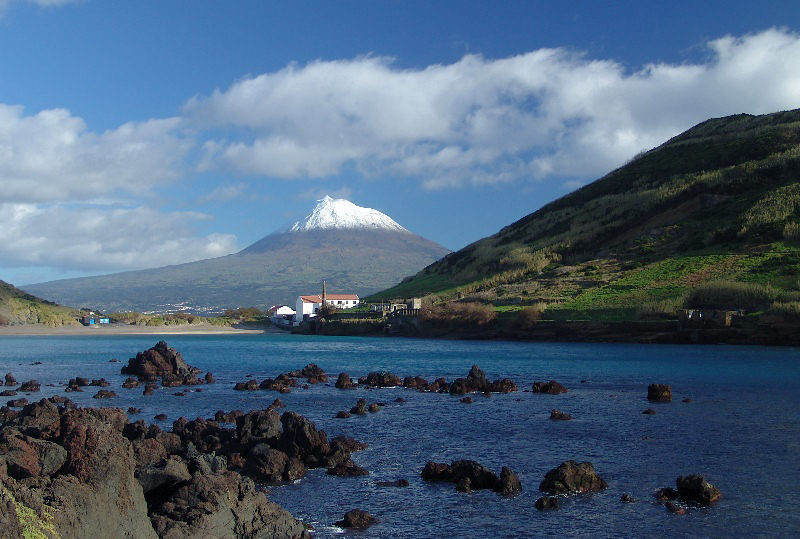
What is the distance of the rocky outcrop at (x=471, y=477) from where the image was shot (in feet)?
85.1

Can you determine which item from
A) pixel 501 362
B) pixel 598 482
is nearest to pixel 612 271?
pixel 501 362

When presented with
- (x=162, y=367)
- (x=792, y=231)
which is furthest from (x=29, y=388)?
(x=792, y=231)

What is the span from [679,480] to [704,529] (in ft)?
12.1

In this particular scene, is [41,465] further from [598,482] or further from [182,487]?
[598,482]

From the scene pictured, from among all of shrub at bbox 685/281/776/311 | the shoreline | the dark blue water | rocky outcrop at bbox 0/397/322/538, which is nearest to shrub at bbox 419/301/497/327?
shrub at bbox 685/281/776/311

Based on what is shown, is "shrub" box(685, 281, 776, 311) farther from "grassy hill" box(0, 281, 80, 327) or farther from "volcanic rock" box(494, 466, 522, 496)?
"grassy hill" box(0, 281, 80, 327)

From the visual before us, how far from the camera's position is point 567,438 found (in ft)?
117

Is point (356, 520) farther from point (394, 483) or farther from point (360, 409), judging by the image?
point (360, 409)

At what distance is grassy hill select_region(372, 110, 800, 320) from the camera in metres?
103

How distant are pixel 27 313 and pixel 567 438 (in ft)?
582

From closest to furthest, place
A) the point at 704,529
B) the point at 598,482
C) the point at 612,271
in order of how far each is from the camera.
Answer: the point at 704,529, the point at 598,482, the point at 612,271

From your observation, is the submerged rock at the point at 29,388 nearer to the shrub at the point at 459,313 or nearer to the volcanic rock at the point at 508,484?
the volcanic rock at the point at 508,484

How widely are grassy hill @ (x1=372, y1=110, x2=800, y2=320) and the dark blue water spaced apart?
2485 centimetres

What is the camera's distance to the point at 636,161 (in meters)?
200
